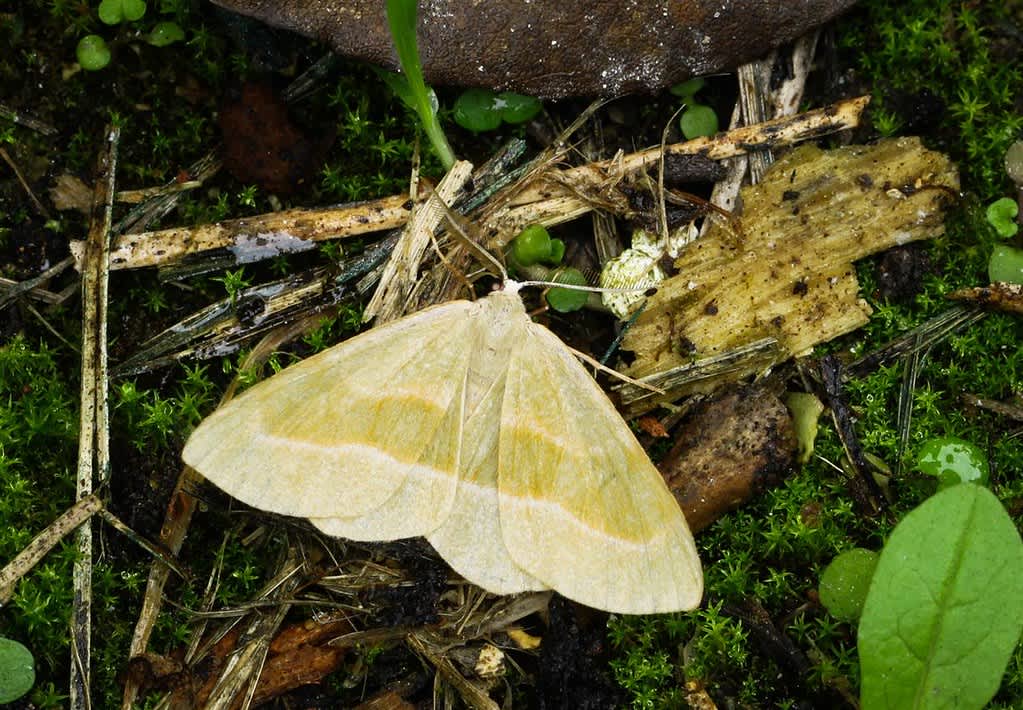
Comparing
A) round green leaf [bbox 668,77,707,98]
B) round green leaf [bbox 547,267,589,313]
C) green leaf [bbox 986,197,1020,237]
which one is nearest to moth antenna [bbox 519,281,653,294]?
round green leaf [bbox 547,267,589,313]

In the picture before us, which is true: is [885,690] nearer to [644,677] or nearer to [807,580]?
[807,580]

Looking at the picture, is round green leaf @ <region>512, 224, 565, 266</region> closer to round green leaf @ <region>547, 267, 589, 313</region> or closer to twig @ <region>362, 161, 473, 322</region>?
round green leaf @ <region>547, 267, 589, 313</region>

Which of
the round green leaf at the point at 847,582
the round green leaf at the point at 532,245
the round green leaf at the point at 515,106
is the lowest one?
the round green leaf at the point at 847,582

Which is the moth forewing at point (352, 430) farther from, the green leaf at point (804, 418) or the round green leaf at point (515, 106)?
the green leaf at point (804, 418)

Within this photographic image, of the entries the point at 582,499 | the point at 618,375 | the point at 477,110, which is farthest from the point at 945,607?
the point at 477,110

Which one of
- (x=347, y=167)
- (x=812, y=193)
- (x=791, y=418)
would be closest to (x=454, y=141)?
(x=347, y=167)

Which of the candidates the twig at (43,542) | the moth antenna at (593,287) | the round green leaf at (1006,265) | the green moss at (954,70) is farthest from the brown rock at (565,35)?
the twig at (43,542)
